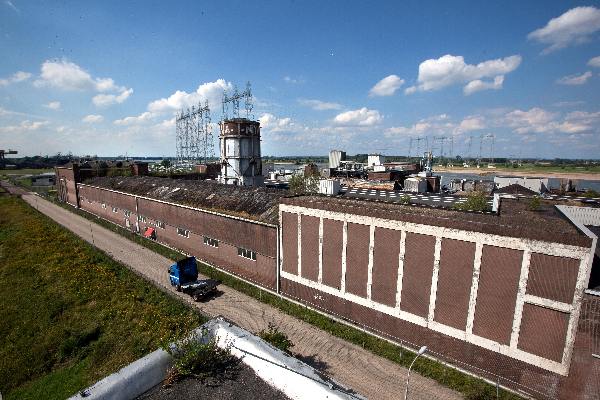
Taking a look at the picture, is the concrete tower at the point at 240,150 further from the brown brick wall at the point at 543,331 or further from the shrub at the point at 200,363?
the shrub at the point at 200,363

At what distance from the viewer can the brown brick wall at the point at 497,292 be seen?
1456 centimetres

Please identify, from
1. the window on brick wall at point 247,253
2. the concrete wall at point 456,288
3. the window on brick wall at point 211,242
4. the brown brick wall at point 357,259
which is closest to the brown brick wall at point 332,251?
the concrete wall at point 456,288

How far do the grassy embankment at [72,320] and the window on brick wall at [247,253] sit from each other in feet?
22.3

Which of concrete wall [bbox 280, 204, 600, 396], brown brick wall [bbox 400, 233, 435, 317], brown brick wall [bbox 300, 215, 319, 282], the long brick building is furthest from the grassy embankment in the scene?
brown brick wall [bbox 400, 233, 435, 317]

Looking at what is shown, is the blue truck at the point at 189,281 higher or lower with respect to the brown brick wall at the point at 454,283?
lower

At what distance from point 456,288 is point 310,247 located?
10031 millimetres

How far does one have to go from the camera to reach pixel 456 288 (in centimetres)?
1627

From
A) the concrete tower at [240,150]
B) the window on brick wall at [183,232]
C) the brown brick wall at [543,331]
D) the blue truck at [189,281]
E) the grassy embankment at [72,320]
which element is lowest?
the grassy embankment at [72,320]

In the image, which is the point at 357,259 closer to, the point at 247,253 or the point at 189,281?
the point at 247,253

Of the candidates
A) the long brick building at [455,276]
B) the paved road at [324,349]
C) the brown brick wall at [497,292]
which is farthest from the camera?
the paved road at [324,349]

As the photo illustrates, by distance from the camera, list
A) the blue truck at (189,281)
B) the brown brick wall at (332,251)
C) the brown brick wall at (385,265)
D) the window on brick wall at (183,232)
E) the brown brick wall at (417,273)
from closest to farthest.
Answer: the brown brick wall at (417,273)
the brown brick wall at (385,265)
the brown brick wall at (332,251)
the blue truck at (189,281)
the window on brick wall at (183,232)

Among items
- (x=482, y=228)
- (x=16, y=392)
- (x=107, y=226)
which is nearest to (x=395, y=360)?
(x=482, y=228)

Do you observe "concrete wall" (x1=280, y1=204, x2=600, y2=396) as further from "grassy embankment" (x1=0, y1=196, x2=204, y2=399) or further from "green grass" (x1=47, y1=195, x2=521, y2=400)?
"grassy embankment" (x1=0, y1=196, x2=204, y2=399)

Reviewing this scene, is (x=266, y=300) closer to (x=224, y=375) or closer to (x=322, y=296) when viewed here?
(x=322, y=296)
